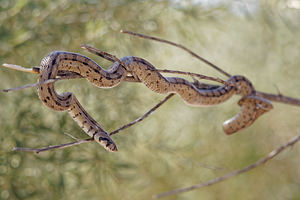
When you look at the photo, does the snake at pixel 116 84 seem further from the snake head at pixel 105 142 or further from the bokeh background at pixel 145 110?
the bokeh background at pixel 145 110

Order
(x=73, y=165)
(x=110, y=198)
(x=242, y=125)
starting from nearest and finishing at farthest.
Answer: (x=242, y=125) < (x=73, y=165) < (x=110, y=198)

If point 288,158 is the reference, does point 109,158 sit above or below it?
above

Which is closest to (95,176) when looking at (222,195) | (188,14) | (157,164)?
(157,164)

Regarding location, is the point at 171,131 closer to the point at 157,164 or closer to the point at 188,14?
the point at 157,164

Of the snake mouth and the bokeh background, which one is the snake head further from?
the bokeh background

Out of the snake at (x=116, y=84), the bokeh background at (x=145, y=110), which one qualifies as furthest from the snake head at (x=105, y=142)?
the bokeh background at (x=145, y=110)
